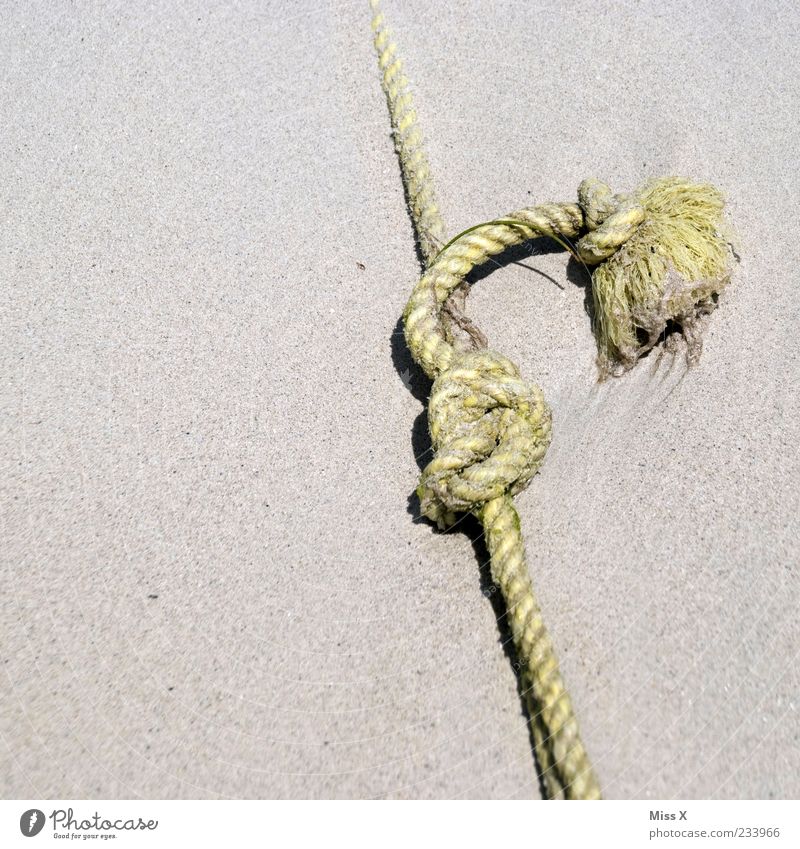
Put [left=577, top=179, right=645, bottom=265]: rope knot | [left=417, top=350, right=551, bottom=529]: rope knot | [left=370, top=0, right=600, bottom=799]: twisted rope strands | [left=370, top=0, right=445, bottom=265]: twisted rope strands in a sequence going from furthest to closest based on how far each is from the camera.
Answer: [left=370, top=0, right=445, bottom=265]: twisted rope strands
[left=577, top=179, right=645, bottom=265]: rope knot
[left=417, top=350, right=551, bottom=529]: rope knot
[left=370, top=0, right=600, bottom=799]: twisted rope strands

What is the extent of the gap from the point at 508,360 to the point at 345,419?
293 mm

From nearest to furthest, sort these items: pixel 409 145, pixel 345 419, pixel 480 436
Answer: pixel 480 436 < pixel 345 419 < pixel 409 145

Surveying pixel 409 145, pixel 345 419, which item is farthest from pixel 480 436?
pixel 409 145

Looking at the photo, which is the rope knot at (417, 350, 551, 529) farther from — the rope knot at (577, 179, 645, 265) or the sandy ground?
the rope knot at (577, 179, 645, 265)

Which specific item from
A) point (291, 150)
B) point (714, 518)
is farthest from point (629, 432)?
point (291, 150)

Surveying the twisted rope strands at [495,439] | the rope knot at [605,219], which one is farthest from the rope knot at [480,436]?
the rope knot at [605,219]

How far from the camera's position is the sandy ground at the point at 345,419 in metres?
Result: 1.03

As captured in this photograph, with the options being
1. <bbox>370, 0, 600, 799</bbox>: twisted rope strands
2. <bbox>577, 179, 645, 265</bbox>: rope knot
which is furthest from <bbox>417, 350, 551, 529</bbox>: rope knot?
<bbox>577, 179, 645, 265</bbox>: rope knot

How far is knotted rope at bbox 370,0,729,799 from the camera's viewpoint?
102 cm

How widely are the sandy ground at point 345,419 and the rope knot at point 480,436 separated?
0.09 meters

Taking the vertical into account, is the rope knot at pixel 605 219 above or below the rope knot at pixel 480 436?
above

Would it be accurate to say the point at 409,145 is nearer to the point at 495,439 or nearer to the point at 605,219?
the point at 605,219

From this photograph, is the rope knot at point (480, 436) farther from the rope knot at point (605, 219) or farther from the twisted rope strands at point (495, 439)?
the rope knot at point (605, 219)

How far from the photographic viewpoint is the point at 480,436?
113cm
